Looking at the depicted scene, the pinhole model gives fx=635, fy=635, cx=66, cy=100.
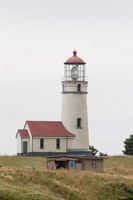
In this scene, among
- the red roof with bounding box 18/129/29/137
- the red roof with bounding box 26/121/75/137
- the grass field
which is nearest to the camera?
the grass field

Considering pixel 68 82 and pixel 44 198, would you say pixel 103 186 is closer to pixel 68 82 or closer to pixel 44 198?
pixel 44 198

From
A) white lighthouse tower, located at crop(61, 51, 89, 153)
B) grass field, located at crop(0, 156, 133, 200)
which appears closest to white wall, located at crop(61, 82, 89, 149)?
white lighthouse tower, located at crop(61, 51, 89, 153)

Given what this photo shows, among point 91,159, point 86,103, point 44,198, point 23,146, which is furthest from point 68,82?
point 44,198

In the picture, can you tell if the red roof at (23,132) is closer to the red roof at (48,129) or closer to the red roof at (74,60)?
the red roof at (48,129)

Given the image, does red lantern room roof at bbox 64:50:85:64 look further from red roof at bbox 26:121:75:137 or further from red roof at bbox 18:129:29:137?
red roof at bbox 18:129:29:137

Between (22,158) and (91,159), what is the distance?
10116mm

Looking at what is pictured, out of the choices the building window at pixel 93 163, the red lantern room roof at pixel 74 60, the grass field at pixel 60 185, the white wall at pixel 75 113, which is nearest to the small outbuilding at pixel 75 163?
the building window at pixel 93 163

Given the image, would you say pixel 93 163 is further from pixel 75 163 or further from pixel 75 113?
pixel 75 113

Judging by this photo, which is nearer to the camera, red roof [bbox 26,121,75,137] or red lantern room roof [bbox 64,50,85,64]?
red roof [bbox 26,121,75,137]

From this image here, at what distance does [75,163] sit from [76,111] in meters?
14.3

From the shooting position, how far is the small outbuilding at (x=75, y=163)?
5934 cm

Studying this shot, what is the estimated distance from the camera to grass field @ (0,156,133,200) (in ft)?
135

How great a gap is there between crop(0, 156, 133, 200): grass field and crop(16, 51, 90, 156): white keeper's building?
1676 centimetres

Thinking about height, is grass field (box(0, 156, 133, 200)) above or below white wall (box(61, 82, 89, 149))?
below
